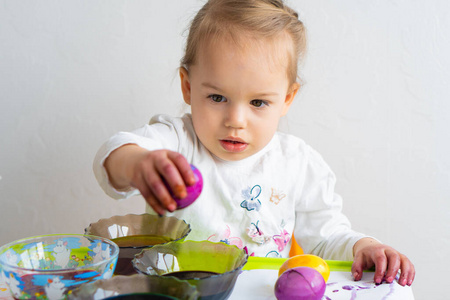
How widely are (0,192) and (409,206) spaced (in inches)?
41.0

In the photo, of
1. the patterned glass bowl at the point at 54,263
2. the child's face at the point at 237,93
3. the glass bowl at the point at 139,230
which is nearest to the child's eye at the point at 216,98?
the child's face at the point at 237,93

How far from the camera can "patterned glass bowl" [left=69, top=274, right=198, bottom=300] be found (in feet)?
1.53

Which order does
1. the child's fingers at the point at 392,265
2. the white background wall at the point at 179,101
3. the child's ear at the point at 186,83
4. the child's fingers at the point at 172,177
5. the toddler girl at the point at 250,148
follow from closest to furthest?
the child's fingers at the point at 172,177, the child's fingers at the point at 392,265, the toddler girl at the point at 250,148, the child's ear at the point at 186,83, the white background wall at the point at 179,101

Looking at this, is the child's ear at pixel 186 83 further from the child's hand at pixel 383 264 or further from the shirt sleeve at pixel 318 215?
the child's hand at pixel 383 264

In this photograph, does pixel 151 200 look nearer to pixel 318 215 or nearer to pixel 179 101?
pixel 318 215

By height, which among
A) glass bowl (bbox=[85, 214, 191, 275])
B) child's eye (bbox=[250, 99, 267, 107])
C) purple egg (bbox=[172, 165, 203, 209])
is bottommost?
glass bowl (bbox=[85, 214, 191, 275])

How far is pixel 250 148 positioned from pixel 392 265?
33cm

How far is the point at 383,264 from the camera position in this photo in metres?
0.69

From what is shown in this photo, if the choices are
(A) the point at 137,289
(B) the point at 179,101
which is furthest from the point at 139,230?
(B) the point at 179,101

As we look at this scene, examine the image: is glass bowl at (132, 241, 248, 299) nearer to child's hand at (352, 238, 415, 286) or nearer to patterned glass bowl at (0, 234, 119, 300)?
patterned glass bowl at (0, 234, 119, 300)

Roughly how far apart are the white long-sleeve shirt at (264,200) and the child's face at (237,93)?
0.06m

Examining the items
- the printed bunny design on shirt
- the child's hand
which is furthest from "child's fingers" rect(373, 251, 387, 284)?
the printed bunny design on shirt

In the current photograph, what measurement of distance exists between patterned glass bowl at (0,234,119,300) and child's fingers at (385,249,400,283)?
0.39 meters

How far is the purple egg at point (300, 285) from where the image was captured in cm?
58
